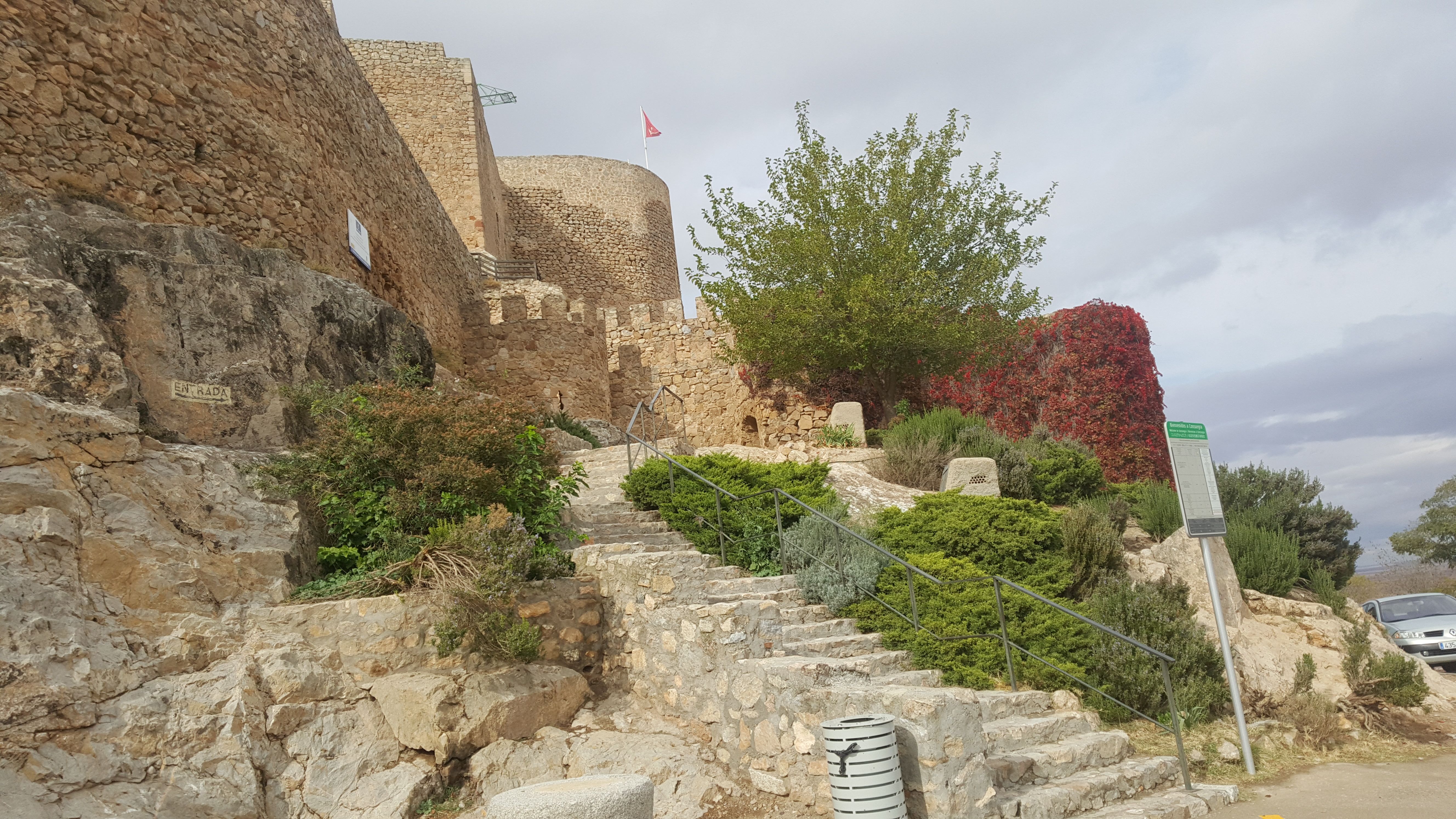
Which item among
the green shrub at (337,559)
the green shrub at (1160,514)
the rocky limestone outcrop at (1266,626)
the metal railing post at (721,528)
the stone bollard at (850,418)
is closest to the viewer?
the green shrub at (337,559)

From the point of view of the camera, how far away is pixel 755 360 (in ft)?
55.1

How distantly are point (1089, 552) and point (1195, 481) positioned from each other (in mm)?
1628

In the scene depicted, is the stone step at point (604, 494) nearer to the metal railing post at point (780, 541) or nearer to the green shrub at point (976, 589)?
the metal railing post at point (780, 541)

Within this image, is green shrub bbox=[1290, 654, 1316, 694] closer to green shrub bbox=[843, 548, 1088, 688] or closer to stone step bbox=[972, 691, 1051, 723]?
green shrub bbox=[843, 548, 1088, 688]

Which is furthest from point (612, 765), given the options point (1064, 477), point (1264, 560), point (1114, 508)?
point (1064, 477)

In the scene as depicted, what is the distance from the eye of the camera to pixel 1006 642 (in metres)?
6.12

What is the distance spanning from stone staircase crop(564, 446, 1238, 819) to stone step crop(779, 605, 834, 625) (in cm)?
1

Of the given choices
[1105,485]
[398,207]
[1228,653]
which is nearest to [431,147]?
[398,207]

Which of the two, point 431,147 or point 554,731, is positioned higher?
point 431,147

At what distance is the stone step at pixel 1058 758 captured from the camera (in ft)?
16.4

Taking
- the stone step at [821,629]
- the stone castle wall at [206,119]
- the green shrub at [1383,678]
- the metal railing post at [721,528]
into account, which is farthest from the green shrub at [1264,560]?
the stone castle wall at [206,119]

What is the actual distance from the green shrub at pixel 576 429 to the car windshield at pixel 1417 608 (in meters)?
10.5

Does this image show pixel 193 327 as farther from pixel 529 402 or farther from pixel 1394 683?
pixel 1394 683

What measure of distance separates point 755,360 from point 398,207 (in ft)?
22.7
